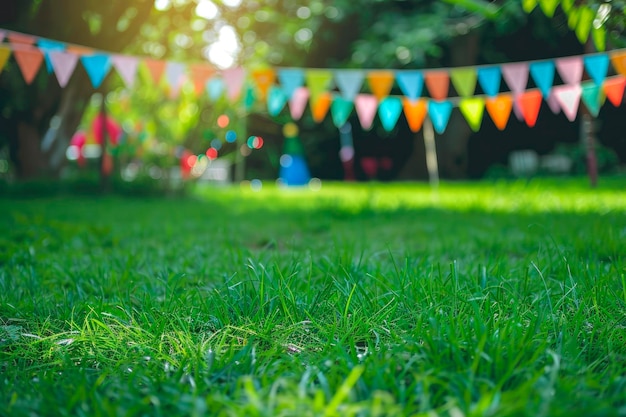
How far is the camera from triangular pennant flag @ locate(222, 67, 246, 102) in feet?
19.7

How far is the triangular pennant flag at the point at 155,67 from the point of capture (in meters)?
5.77

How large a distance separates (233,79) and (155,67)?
806 mm

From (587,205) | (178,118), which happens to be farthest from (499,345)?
(178,118)

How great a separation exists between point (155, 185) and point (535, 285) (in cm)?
721

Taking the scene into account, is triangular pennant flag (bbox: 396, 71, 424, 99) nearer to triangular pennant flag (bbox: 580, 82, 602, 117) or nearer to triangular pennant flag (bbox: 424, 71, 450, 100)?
triangular pennant flag (bbox: 424, 71, 450, 100)

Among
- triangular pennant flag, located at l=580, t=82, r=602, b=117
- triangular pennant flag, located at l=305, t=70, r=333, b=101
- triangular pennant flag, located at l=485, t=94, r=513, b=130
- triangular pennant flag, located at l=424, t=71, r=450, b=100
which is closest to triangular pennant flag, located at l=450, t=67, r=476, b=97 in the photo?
triangular pennant flag, located at l=424, t=71, r=450, b=100

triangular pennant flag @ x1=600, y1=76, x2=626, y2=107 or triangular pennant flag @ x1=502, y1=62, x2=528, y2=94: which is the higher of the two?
triangular pennant flag @ x1=502, y1=62, x2=528, y2=94

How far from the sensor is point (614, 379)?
116cm

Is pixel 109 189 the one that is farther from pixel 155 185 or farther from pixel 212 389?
pixel 212 389

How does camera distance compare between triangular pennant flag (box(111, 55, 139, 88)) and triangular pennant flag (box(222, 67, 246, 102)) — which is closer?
triangular pennant flag (box(111, 55, 139, 88))

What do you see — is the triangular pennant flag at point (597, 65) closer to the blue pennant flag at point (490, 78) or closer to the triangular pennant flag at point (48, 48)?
the blue pennant flag at point (490, 78)

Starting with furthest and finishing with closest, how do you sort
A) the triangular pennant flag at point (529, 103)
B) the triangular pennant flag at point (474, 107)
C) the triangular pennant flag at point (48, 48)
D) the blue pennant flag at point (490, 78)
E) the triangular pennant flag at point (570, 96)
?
the triangular pennant flag at point (474, 107) < the triangular pennant flag at point (529, 103) < the triangular pennant flag at point (570, 96) < the blue pennant flag at point (490, 78) < the triangular pennant flag at point (48, 48)

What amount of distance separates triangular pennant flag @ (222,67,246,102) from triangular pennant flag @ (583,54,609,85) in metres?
3.35

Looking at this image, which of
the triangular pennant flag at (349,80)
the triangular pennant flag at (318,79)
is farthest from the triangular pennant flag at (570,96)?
the triangular pennant flag at (318,79)
